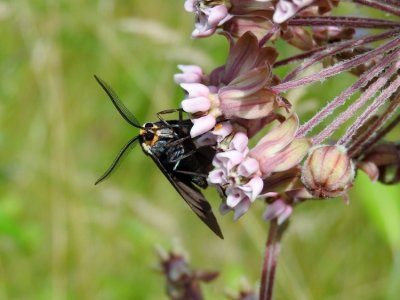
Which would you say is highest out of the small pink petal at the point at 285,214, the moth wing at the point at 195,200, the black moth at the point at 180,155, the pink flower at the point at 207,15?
the pink flower at the point at 207,15

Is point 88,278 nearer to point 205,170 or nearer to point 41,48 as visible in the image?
point 41,48

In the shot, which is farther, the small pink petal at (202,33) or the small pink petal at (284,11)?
the small pink petal at (202,33)

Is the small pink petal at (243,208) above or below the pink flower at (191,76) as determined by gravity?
below

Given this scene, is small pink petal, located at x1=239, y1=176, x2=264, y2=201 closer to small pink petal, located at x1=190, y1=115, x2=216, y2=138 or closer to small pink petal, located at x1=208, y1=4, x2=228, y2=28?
small pink petal, located at x1=190, y1=115, x2=216, y2=138

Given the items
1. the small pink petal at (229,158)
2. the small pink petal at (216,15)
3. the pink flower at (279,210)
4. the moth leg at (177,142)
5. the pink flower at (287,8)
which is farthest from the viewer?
the pink flower at (279,210)

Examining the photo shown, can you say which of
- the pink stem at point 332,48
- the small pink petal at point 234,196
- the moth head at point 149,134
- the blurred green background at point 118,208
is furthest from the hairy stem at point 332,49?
the blurred green background at point 118,208

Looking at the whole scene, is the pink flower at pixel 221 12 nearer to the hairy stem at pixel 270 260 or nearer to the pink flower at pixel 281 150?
the pink flower at pixel 281 150

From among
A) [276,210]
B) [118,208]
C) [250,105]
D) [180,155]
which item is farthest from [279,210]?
[118,208]

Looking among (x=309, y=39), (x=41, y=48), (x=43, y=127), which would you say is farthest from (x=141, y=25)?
(x=309, y=39)
